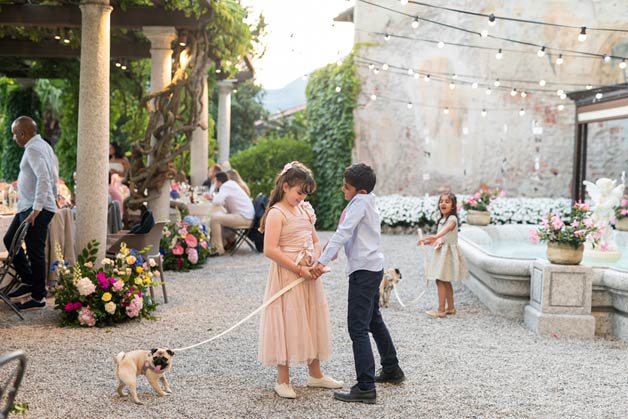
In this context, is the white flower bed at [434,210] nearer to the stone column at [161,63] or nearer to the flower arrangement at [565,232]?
the stone column at [161,63]

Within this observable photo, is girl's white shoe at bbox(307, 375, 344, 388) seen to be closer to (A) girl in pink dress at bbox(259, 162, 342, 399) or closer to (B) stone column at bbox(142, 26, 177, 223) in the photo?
(A) girl in pink dress at bbox(259, 162, 342, 399)

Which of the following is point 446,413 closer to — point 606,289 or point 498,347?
point 498,347

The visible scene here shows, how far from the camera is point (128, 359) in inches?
176

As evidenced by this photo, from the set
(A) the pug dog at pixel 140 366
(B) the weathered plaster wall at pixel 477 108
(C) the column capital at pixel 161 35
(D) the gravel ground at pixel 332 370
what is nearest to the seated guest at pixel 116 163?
(C) the column capital at pixel 161 35

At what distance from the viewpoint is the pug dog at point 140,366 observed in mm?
4434

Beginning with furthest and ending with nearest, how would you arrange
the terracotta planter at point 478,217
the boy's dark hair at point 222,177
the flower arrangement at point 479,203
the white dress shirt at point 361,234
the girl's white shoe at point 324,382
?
the boy's dark hair at point 222,177, the flower arrangement at point 479,203, the terracotta planter at point 478,217, the girl's white shoe at point 324,382, the white dress shirt at point 361,234

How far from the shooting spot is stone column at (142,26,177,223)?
10.0 metres

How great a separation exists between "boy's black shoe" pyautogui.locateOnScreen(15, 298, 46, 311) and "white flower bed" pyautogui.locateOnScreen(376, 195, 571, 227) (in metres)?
9.93

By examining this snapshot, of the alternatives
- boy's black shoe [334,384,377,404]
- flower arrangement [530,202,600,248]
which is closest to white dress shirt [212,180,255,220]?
flower arrangement [530,202,600,248]

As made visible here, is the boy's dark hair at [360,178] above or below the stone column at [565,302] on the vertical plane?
above

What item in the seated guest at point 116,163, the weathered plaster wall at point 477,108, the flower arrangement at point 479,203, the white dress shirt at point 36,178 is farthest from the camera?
the weathered plaster wall at point 477,108

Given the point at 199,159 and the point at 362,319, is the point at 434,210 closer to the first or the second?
the point at 199,159

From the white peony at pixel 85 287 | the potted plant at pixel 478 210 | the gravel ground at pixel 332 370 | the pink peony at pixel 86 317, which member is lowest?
the gravel ground at pixel 332 370

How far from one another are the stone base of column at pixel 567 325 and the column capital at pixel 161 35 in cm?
593
